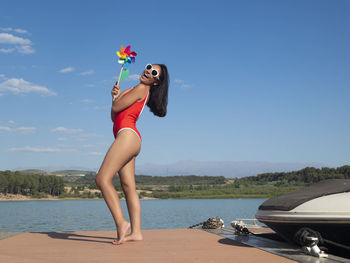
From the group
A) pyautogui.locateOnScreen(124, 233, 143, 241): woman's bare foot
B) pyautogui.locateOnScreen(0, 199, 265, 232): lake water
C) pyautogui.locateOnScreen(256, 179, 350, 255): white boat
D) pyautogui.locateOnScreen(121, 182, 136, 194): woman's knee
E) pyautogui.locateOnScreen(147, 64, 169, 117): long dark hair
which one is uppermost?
pyautogui.locateOnScreen(147, 64, 169, 117): long dark hair

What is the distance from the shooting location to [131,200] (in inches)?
196

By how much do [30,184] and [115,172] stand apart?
100 meters

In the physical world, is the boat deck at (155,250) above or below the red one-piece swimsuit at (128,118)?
below

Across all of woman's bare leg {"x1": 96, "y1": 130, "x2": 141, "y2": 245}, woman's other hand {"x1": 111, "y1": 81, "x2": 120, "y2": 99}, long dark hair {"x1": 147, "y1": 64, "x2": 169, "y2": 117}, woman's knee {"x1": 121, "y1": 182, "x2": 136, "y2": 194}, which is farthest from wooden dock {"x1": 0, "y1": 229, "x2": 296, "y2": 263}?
woman's other hand {"x1": 111, "y1": 81, "x2": 120, "y2": 99}

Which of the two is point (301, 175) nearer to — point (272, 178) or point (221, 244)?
point (272, 178)

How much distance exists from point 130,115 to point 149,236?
1.76 meters

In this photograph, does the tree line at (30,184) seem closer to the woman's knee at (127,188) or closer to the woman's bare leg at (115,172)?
the woman's knee at (127,188)

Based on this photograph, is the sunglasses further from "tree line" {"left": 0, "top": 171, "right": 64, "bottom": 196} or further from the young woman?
"tree line" {"left": 0, "top": 171, "right": 64, "bottom": 196}

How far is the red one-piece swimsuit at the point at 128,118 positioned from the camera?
490 centimetres

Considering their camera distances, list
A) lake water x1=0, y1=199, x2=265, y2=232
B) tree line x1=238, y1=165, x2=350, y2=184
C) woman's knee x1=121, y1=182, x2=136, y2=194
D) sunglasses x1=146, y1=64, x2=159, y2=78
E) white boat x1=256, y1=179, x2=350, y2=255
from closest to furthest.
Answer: white boat x1=256, y1=179, x2=350, y2=255 < woman's knee x1=121, y1=182, x2=136, y2=194 < sunglasses x1=146, y1=64, x2=159, y2=78 < lake water x1=0, y1=199, x2=265, y2=232 < tree line x1=238, y1=165, x2=350, y2=184

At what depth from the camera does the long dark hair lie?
524 centimetres

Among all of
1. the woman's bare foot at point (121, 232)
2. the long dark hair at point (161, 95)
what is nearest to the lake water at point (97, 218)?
the long dark hair at point (161, 95)

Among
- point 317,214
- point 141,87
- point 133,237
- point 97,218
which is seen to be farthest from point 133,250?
point 97,218

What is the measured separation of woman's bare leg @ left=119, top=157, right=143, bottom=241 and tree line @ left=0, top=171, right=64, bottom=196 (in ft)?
322
